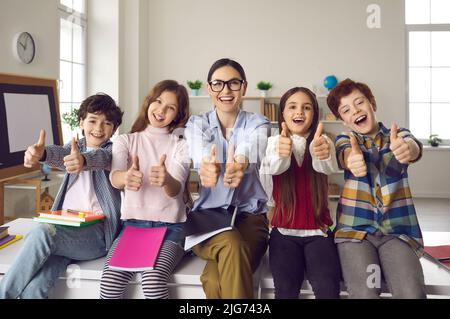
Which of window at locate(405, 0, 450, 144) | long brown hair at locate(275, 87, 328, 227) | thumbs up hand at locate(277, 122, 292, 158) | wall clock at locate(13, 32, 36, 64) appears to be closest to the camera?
thumbs up hand at locate(277, 122, 292, 158)

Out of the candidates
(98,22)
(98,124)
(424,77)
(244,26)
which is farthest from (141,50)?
(98,124)

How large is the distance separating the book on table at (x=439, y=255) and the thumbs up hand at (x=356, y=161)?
48 cm

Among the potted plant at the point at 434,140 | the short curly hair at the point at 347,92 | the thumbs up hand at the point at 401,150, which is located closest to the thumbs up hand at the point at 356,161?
the thumbs up hand at the point at 401,150

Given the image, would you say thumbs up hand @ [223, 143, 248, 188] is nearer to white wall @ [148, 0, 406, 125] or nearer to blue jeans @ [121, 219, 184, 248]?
blue jeans @ [121, 219, 184, 248]

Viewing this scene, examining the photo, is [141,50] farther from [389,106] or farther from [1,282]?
[1,282]

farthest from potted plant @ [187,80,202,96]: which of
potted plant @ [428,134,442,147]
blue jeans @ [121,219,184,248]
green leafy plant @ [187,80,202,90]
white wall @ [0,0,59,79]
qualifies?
blue jeans @ [121,219,184,248]

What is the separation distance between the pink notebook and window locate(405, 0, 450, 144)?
584 centimetres

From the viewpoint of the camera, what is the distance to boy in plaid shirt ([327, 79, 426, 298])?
4.35ft

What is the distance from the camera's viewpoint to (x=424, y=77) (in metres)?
6.44

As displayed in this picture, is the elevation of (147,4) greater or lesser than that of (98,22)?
greater

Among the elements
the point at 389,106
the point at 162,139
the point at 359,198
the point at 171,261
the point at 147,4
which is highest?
the point at 147,4

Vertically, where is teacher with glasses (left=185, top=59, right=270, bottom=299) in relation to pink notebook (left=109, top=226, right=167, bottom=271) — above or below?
above

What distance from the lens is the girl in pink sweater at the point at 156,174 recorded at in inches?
57.2
